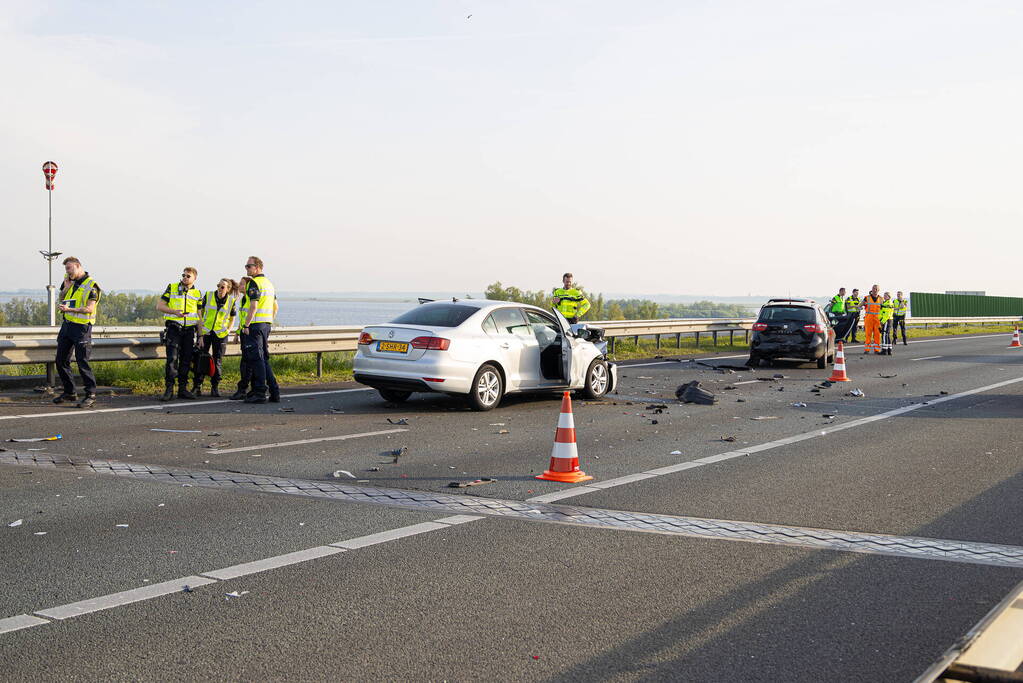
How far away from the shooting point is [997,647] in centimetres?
346

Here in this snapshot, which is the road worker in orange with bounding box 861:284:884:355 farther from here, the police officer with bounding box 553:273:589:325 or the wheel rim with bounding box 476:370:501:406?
the wheel rim with bounding box 476:370:501:406

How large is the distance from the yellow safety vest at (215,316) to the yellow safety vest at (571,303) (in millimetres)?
8314

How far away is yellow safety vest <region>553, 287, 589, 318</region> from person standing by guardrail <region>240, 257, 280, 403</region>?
8353mm

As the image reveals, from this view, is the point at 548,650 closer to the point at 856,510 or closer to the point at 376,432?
the point at 856,510

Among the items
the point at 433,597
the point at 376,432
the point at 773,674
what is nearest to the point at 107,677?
the point at 433,597

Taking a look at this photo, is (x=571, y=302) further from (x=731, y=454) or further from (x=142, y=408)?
(x=731, y=454)

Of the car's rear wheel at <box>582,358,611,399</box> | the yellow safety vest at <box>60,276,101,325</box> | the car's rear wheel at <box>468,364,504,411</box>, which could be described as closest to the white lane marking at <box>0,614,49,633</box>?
the car's rear wheel at <box>468,364,504,411</box>

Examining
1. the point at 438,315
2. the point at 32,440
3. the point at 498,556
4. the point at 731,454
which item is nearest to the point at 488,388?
the point at 438,315

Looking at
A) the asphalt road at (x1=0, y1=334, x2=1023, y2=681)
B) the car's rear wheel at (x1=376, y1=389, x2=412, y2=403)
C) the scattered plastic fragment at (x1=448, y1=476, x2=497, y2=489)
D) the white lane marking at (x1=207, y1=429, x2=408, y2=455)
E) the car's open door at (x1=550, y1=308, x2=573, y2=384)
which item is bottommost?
the asphalt road at (x1=0, y1=334, x2=1023, y2=681)

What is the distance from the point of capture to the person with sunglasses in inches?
533

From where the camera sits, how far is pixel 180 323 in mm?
13922

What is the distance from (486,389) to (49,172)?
15151 millimetres

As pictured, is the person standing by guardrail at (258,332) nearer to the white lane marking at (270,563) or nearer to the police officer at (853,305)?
the white lane marking at (270,563)

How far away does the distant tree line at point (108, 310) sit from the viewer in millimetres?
25391
